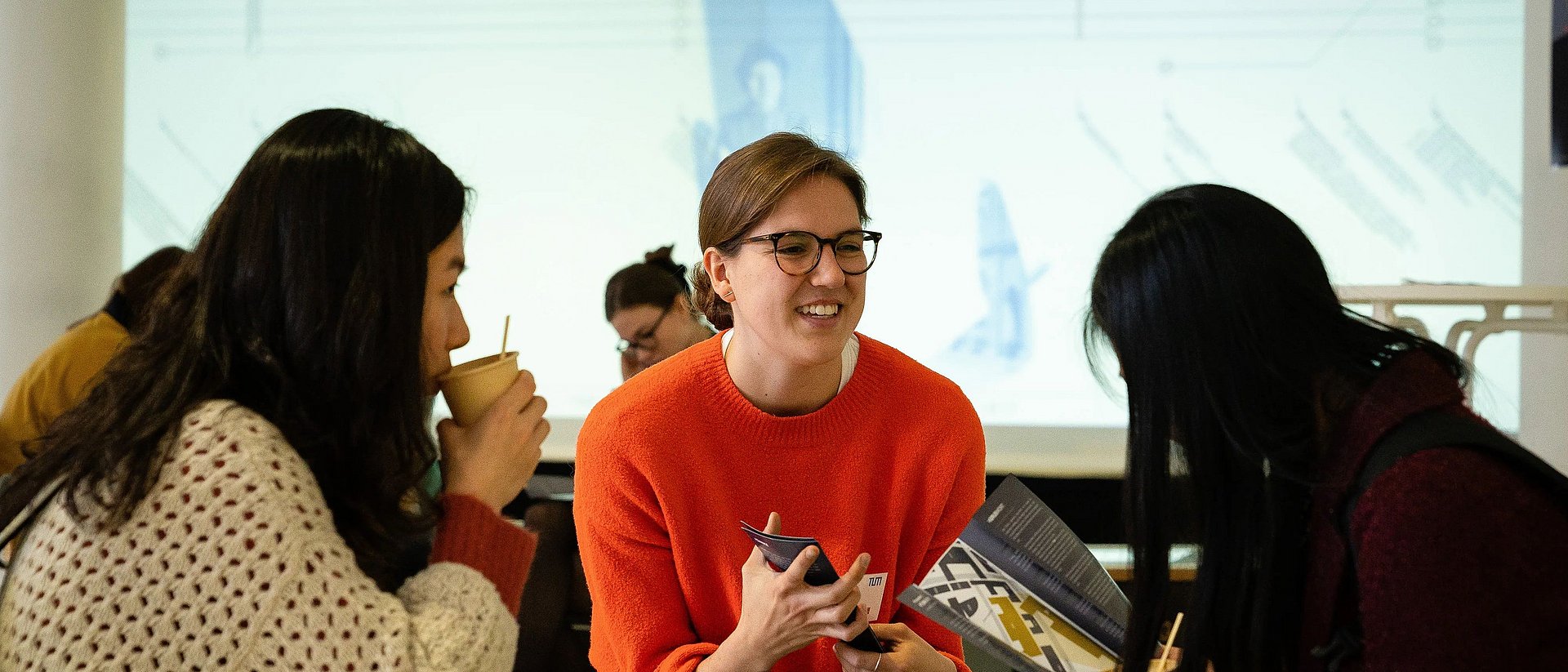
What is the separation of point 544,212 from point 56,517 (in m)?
3.72

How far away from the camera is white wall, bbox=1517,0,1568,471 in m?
3.54

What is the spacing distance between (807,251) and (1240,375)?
0.70m

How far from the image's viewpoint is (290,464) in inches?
43.4

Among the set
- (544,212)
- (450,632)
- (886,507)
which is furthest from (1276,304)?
(544,212)

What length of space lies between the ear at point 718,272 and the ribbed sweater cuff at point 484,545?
63 centimetres

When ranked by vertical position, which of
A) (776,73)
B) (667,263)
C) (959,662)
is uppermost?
(776,73)

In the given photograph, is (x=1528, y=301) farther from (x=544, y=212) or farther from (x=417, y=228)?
(x=544, y=212)

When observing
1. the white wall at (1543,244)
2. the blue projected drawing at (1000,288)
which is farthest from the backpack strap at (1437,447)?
the blue projected drawing at (1000,288)

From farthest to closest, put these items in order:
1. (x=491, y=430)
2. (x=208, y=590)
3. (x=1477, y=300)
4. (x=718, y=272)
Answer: (x=1477, y=300) < (x=718, y=272) < (x=491, y=430) < (x=208, y=590)

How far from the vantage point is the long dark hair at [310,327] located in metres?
1.15

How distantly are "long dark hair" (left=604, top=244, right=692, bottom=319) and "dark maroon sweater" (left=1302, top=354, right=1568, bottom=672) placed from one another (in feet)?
7.79

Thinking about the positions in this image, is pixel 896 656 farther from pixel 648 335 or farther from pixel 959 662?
pixel 648 335

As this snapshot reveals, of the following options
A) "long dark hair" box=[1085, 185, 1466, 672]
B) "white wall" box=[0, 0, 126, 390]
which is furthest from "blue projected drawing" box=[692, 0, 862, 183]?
"long dark hair" box=[1085, 185, 1466, 672]

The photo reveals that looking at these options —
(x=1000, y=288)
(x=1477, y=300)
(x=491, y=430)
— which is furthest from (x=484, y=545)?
(x=1000, y=288)
